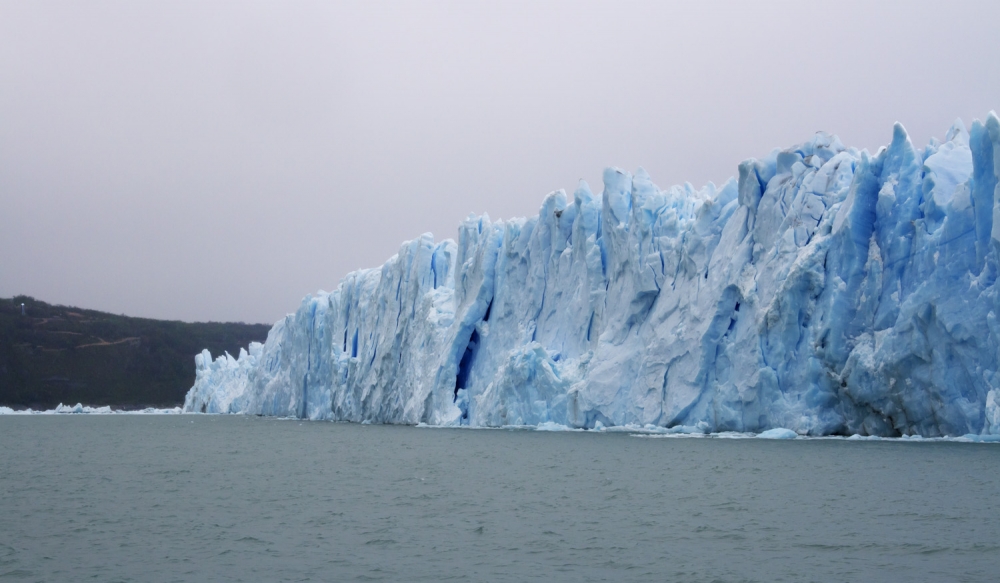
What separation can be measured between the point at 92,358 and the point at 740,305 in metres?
82.6

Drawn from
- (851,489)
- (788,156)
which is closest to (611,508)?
(851,489)

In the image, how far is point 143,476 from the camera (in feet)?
53.9

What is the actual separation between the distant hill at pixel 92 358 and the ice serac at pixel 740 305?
61829 millimetres

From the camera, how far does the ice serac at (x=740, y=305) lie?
18141 millimetres

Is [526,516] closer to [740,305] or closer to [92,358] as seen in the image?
[740,305]

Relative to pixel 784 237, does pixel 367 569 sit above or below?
below

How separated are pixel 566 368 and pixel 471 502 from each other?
1457 centimetres

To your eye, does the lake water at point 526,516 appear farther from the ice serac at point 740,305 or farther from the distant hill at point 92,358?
the distant hill at point 92,358

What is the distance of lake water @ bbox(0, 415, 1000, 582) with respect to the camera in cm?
820

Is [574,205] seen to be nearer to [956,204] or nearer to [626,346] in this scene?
[626,346]

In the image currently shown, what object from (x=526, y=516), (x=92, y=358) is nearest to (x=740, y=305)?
(x=526, y=516)

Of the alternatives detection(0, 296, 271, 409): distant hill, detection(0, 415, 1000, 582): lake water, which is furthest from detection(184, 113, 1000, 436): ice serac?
detection(0, 296, 271, 409): distant hill

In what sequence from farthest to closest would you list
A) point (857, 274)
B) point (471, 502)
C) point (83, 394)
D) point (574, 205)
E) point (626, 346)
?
point (83, 394) < point (574, 205) < point (626, 346) < point (857, 274) < point (471, 502)

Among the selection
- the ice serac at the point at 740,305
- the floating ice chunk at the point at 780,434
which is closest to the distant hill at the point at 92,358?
the ice serac at the point at 740,305
